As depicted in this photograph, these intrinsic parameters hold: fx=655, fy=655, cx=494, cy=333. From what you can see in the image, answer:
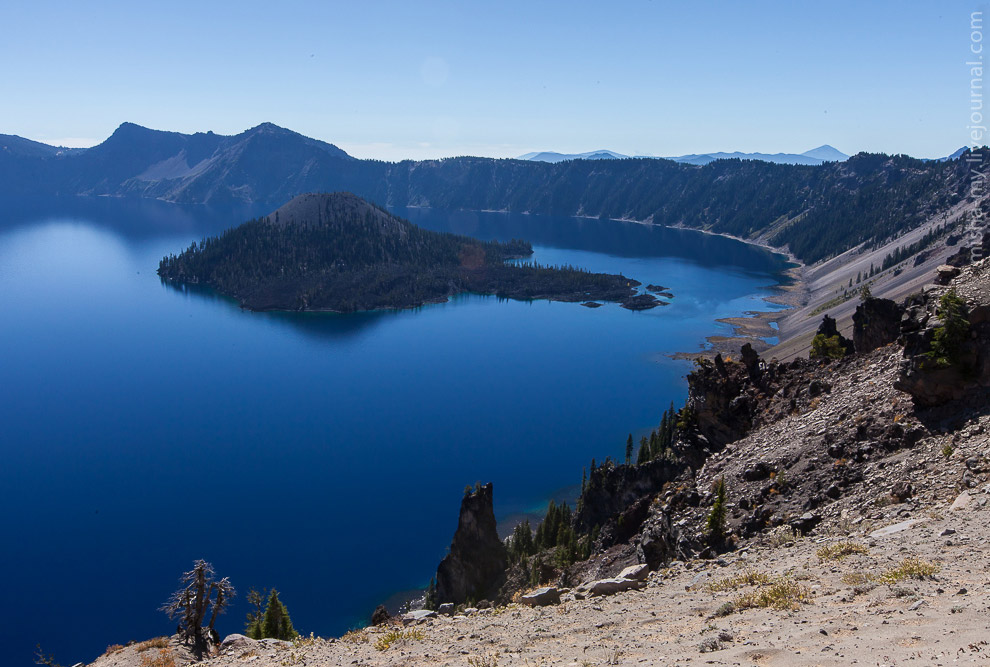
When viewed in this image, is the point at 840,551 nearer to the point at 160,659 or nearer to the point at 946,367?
the point at 946,367

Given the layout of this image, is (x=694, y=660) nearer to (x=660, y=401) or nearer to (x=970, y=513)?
(x=970, y=513)

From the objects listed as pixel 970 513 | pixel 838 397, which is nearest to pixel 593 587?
pixel 970 513

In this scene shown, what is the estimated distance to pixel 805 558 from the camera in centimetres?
2414

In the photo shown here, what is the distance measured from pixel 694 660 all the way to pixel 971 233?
20273 centimetres

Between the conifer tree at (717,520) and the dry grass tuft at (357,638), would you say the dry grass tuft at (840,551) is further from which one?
the dry grass tuft at (357,638)

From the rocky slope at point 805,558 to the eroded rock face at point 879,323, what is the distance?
31.0ft

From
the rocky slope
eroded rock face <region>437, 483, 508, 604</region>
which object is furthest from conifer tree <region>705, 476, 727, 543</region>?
eroded rock face <region>437, 483, 508, 604</region>

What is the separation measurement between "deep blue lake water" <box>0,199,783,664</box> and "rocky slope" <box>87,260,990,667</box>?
36.9 m

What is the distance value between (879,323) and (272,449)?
285 ft

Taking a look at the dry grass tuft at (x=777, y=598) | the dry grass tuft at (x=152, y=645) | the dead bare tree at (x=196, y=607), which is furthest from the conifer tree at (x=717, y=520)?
the dry grass tuft at (x=152, y=645)

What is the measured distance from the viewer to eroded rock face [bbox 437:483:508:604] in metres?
57.9

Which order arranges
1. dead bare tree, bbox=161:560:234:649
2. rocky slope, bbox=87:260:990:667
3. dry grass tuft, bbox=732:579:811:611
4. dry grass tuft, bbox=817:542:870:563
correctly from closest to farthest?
1. rocky slope, bbox=87:260:990:667
2. dry grass tuft, bbox=732:579:811:611
3. dry grass tuft, bbox=817:542:870:563
4. dead bare tree, bbox=161:560:234:649

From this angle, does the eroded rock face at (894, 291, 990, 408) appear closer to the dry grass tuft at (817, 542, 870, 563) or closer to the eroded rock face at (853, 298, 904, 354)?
the dry grass tuft at (817, 542, 870, 563)

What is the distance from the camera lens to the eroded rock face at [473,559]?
190ft
